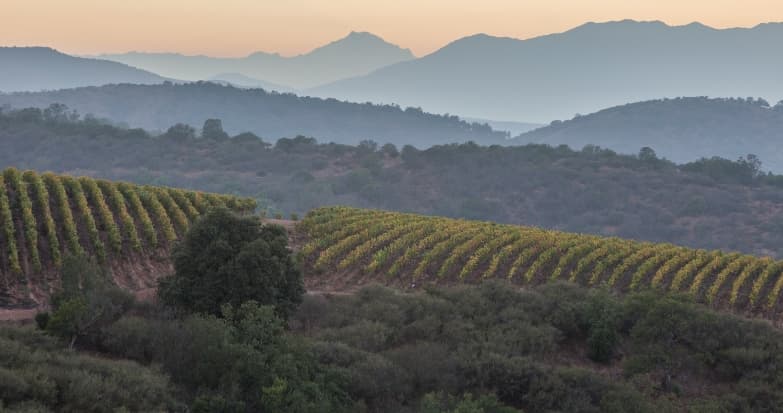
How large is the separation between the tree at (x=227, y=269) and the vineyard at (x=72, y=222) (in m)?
3.65

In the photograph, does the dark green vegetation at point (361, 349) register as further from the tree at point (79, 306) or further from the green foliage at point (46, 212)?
the green foliage at point (46, 212)

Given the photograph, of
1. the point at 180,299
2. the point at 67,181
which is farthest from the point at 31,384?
the point at 67,181

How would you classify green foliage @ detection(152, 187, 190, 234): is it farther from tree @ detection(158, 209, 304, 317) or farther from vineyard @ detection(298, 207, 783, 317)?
tree @ detection(158, 209, 304, 317)

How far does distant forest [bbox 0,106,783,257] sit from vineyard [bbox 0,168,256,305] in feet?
146

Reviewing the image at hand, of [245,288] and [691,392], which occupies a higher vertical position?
[245,288]

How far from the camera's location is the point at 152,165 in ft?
289

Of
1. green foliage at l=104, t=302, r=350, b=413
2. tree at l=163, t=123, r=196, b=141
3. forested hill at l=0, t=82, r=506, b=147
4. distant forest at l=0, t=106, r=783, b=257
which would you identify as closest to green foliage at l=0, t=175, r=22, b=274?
green foliage at l=104, t=302, r=350, b=413

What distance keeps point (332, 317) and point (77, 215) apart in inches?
416

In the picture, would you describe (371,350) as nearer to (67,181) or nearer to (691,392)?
(691,392)

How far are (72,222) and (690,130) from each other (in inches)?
6317

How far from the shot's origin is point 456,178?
85875 mm

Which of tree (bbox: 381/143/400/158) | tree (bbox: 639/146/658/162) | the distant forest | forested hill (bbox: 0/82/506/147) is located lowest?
the distant forest

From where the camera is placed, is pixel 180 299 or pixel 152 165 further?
pixel 152 165

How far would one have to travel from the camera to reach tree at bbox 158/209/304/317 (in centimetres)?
1418
